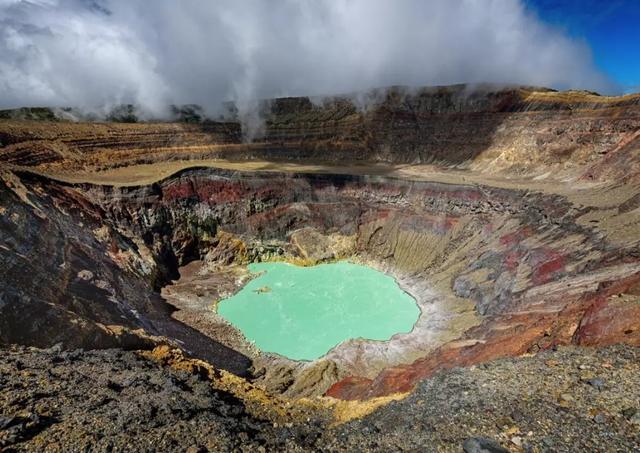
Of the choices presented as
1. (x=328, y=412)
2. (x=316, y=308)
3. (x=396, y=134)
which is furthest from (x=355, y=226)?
(x=328, y=412)

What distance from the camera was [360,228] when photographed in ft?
142

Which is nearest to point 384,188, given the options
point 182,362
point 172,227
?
point 172,227

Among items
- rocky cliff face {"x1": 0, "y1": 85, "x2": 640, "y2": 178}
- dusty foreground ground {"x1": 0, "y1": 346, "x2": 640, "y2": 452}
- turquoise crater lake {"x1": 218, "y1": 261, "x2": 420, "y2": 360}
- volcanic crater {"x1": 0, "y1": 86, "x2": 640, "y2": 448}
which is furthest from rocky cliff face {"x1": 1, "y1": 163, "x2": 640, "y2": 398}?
rocky cliff face {"x1": 0, "y1": 85, "x2": 640, "y2": 178}

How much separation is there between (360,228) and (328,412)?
106ft

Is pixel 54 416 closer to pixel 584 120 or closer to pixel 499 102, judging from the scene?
pixel 584 120

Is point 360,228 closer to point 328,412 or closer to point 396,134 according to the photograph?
point 396,134

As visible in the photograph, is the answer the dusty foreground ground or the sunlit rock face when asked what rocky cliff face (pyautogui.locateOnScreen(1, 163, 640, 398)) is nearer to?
the sunlit rock face

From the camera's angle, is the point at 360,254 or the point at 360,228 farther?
the point at 360,228

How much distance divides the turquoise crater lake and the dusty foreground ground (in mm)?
16262

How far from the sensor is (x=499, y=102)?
171ft

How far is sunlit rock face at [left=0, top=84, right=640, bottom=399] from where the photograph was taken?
60.0 ft

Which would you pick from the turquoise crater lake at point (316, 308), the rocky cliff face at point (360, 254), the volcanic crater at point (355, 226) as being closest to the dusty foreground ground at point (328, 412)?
the volcanic crater at point (355, 226)

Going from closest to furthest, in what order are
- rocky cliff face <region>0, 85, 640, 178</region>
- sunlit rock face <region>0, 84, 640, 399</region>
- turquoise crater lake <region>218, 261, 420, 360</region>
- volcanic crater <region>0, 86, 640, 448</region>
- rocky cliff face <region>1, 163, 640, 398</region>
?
rocky cliff face <region>1, 163, 640, 398</region> → volcanic crater <region>0, 86, 640, 448</region> → sunlit rock face <region>0, 84, 640, 399</region> → turquoise crater lake <region>218, 261, 420, 360</region> → rocky cliff face <region>0, 85, 640, 178</region>

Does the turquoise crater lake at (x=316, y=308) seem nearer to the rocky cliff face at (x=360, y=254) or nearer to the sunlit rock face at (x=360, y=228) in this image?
the sunlit rock face at (x=360, y=228)
